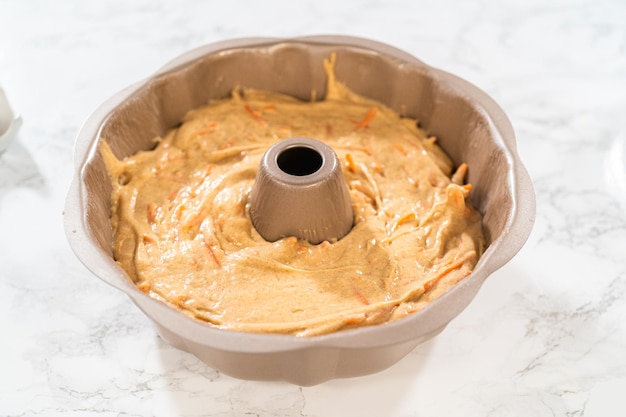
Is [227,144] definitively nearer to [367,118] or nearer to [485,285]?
[367,118]

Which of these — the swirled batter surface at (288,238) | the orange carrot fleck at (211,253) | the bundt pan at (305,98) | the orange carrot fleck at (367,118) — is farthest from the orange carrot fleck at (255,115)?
the orange carrot fleck at (211,253)

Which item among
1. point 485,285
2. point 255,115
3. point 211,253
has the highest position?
point 255,115

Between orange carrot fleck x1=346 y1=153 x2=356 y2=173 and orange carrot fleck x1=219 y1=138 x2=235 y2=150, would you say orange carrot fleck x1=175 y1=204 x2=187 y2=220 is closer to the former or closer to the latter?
orange carrot fleck x1=219 y1=138 x2=235 y2=150

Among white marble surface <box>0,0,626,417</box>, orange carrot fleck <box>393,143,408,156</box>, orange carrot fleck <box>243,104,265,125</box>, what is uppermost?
orange carrot fleck <box>243,104,265,125</box>

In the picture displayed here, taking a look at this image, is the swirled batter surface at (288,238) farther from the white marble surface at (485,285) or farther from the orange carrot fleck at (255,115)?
the white marble surface at (485,285)

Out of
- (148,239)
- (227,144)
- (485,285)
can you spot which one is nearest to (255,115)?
(227,144)


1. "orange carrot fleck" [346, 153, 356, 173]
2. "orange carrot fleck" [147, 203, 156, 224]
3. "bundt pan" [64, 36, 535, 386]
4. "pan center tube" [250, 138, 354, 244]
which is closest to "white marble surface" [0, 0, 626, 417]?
"bundt pan" [64, 36, 535, 386]
